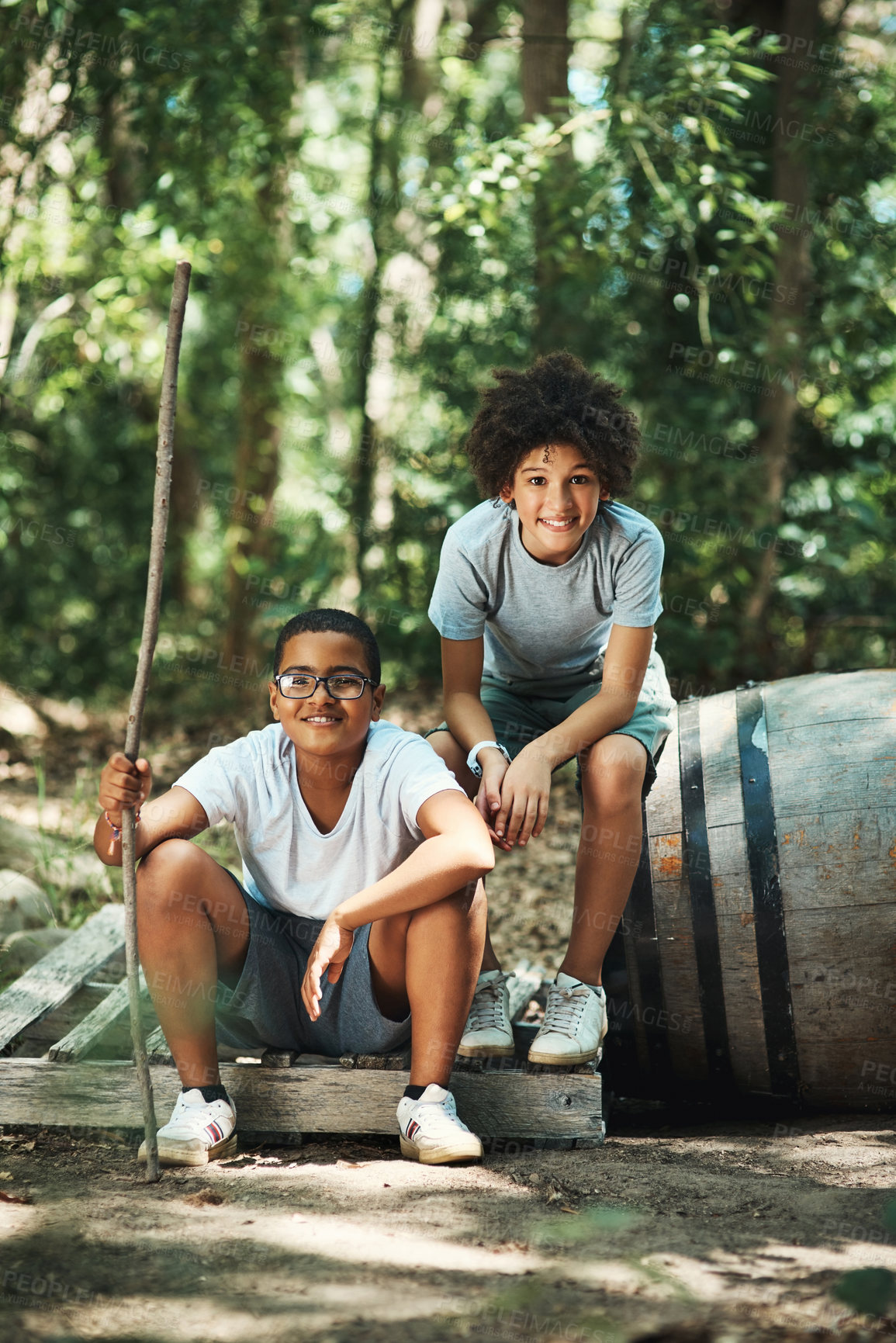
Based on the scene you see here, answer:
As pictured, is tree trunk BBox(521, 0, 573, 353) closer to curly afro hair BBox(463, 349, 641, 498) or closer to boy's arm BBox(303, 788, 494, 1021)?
curly afro hair BBox(463, 349, 641, 498)

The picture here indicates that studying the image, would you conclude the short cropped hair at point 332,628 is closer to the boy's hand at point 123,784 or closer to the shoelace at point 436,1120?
the boy's hand at point 123,784

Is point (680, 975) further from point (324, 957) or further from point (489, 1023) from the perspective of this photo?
point (324, 957)

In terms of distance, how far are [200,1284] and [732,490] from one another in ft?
15.3

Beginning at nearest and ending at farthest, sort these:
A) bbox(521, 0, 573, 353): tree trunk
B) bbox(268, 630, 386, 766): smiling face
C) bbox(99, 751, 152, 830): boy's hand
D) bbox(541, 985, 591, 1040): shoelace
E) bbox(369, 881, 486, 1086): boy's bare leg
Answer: bbox(99, 751, 152, 830): boy's hand, bbox(369, 881, 486, 1086): boy's bare leg, bbox(268, 630, 386, 766): smiling face, bbox(541, 985, 591, 1040): shoelace, bbox(521, 0, 573, 353): tree trunk

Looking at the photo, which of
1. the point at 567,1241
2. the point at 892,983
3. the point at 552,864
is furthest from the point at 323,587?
the point at 567,1241

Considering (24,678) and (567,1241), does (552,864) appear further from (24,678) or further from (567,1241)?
(24,678)

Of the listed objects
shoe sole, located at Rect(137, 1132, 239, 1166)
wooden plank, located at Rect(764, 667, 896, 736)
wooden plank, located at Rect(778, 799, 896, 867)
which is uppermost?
wooden plank, located at Rect(764, 667, 896, 736)

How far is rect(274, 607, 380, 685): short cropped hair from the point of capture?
2463 millimetres

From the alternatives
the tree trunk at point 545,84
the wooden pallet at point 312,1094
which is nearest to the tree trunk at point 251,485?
the tree trunk at point 545,84

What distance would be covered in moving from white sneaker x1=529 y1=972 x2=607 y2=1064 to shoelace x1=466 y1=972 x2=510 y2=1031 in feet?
0.37

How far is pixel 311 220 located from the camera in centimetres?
759

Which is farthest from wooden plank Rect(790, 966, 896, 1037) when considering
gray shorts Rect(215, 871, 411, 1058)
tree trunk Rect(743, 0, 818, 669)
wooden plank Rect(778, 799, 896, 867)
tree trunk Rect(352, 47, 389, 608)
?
tree trunk Rect(352, 47, 389, 608)

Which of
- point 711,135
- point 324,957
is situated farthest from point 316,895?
point 711,135

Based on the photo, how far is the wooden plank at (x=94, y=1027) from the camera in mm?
2582
